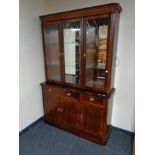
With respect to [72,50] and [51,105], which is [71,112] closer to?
[51,105]

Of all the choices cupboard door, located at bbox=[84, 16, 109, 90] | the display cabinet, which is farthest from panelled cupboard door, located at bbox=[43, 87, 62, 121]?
cupboard door, located at bbox=[84, 16, 109, 90]

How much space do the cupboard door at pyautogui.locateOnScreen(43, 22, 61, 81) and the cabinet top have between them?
0.11 metres

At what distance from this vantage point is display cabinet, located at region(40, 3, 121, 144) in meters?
1.99

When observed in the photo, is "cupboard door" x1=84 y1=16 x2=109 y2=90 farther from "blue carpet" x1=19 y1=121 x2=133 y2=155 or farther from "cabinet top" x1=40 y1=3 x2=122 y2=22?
"blue carpet" x1=19 y1=121 x2=133 y2=155

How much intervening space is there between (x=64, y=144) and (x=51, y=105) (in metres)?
0.72

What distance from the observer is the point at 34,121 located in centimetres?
268

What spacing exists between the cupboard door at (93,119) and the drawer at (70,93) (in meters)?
0.17

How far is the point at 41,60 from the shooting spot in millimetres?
2693

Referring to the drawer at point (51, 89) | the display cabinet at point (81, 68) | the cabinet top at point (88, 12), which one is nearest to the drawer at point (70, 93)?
the display cabinet at point (81, 68)

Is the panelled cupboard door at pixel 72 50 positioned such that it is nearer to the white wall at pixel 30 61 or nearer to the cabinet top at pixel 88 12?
the cabinet top at pixel 88 12

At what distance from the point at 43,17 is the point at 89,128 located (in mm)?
1994

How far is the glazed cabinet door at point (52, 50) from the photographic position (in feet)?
7.93
